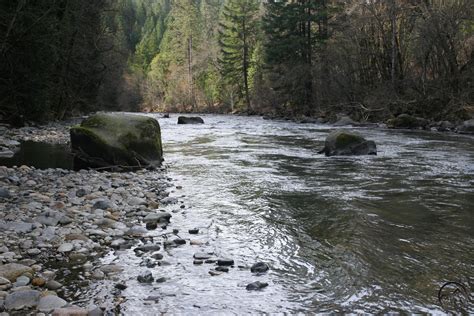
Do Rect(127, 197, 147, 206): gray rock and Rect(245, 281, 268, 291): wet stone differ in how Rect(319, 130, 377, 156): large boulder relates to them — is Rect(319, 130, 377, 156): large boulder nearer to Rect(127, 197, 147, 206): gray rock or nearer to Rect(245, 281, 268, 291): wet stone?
Rect(127, 197, 147, 206): gray rock

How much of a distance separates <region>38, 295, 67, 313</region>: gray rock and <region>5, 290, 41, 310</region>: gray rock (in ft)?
0.18

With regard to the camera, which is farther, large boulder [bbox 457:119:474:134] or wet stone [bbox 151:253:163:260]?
large boulder [bbox 457:119:474:134]

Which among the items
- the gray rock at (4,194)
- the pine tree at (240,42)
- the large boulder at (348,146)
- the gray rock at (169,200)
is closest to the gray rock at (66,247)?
the gray rock at (169,200)

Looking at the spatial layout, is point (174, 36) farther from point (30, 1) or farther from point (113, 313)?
point (113, 313)

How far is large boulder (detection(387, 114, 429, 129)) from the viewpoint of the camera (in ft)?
67.4

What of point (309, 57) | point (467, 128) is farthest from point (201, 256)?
point (309, 57)

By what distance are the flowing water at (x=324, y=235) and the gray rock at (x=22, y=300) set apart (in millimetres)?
736

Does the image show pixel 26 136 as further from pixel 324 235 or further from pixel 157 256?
pixel 324 235

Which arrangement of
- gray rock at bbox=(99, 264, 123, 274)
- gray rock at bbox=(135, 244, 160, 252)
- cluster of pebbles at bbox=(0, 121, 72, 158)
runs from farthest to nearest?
cluster of pebbles at bbox=(0, 121, 72, 158), gray rock at bbox=(135, 244, 160, 252), gray rock at bbox=(99, 264, 123, 274)

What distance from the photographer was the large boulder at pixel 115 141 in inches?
407

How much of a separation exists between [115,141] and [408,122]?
15.3 metres

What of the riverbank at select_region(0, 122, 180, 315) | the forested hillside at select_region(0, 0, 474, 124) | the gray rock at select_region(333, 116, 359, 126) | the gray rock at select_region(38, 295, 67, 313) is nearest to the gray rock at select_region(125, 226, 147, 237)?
the riverbank at select_region(0, 122, 180, 315)

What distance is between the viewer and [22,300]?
11.4 feet

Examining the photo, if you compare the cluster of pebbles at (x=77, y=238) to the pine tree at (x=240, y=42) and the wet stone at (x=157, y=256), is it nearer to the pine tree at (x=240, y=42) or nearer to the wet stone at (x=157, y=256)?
the wet stone at (x=157, y=256)
